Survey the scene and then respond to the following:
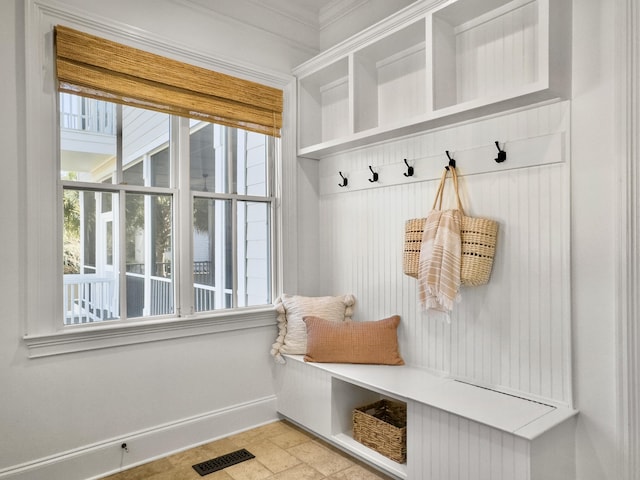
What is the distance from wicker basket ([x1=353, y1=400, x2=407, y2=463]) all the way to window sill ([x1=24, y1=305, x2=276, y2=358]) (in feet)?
2.96

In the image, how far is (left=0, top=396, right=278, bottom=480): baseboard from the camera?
218 centimetres

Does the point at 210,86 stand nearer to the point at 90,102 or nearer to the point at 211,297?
the point at 90,102

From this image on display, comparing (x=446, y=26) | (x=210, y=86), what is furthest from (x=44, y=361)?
(x=446, y=26)

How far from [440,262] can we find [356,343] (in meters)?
0.78

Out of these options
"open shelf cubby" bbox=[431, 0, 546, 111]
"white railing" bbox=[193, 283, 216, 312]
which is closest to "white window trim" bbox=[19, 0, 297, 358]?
"white railing" bbox=[193, 283, 216, 312]

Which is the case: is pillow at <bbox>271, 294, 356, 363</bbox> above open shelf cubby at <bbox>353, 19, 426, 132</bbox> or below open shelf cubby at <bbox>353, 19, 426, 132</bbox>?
below

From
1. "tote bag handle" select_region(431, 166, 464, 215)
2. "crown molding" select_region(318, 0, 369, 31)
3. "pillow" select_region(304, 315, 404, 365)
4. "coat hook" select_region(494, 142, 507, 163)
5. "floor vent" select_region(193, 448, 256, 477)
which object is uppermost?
"crown molding" select_region(318, 0, 369, 31)

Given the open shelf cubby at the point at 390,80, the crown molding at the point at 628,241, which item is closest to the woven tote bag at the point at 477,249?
the crown molding at the point at 628,241

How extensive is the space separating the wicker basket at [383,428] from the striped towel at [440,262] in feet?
2.20

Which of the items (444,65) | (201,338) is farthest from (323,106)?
(201,338)

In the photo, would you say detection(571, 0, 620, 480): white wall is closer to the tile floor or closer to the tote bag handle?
the tote bag handle

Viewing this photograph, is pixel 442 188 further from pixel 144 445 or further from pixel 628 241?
pixel 144 445

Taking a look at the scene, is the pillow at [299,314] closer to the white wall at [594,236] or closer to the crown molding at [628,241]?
the white wall at [594,236]

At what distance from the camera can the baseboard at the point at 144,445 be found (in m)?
2.18
